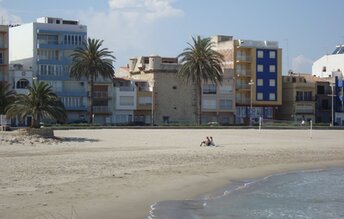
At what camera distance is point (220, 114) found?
4072 inches

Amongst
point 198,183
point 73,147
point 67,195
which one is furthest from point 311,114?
point 67,195

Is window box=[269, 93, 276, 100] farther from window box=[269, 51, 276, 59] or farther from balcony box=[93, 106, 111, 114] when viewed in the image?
balcony box=[93, 106, 111, 114]

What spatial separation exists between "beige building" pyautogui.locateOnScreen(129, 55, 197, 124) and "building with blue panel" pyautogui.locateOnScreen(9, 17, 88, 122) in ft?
31.8

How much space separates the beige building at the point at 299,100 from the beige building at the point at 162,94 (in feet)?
60.9

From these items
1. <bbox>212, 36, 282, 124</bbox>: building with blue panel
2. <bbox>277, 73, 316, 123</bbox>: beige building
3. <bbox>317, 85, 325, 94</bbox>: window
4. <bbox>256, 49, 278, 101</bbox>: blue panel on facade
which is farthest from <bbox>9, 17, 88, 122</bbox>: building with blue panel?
<bbox>317, 85, 325, 94</bbox>: window

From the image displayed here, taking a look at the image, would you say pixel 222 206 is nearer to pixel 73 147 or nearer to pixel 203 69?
pixel 73 147

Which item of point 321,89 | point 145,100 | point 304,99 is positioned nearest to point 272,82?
point 304,99

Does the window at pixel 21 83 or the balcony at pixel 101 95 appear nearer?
the window at pixel 21 83

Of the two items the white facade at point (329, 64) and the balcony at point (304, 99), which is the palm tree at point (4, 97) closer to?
the balcony at point (304, 99)

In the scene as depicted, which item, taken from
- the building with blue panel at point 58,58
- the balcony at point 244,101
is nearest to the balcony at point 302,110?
the balcony at point 244,101

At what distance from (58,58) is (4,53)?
9.27m

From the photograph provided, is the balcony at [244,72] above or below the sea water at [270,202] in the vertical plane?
above

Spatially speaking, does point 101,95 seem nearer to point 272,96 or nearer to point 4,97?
point 4,97

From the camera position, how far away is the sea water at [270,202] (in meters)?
19.8
